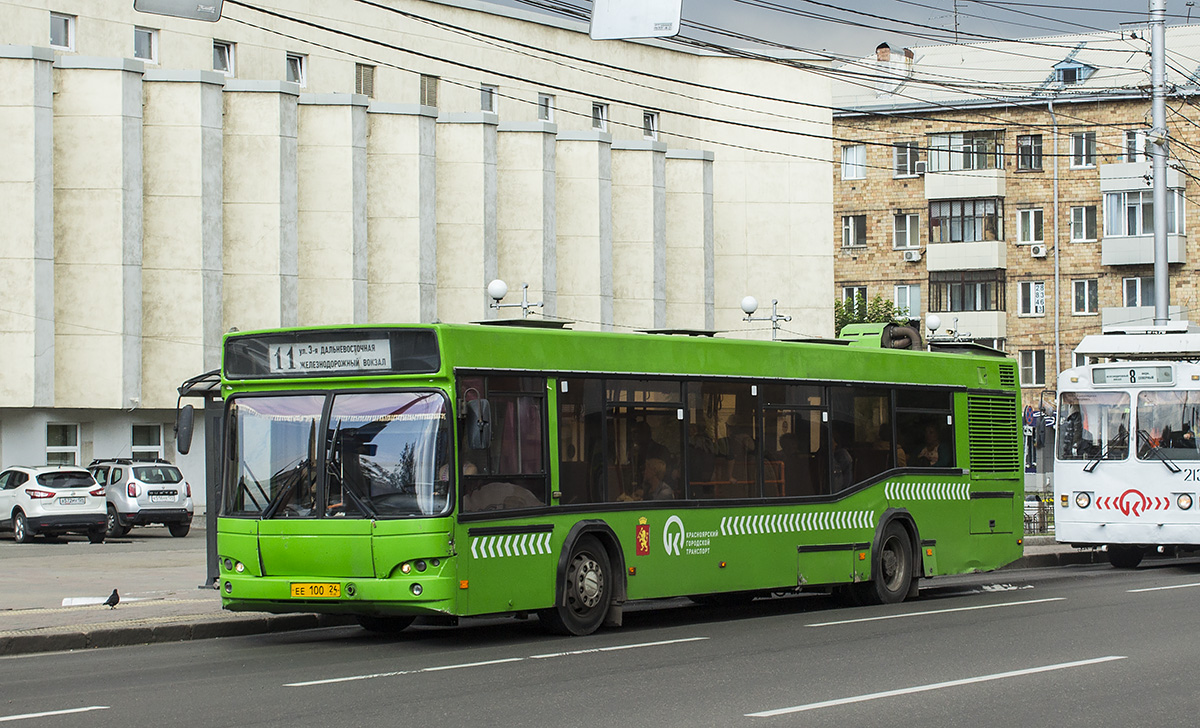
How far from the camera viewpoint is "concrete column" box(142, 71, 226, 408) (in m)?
40.9

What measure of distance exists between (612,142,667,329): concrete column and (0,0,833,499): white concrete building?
0.23 ft

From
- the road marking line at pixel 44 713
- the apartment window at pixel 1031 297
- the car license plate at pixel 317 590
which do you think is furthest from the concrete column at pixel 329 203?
the apartment window at pixel 1031 297

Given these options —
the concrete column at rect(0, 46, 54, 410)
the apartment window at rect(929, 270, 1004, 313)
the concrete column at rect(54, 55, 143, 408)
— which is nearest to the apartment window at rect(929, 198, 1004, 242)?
the apartment window at rect(929, 270, 1004, 313)

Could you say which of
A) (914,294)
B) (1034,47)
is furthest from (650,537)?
(1034,47)

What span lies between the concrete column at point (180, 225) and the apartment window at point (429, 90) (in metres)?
9.74

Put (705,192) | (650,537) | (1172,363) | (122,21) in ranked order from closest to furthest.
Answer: (650,537), (1172,363), (122,21), (705,192)

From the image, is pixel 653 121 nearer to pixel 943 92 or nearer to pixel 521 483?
pixel 943 92

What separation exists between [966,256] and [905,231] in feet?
10.9

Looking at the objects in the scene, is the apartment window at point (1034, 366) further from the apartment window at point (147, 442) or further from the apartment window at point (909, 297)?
the apartment window at point (147, 442)

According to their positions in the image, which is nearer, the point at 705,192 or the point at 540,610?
the point at 540,610

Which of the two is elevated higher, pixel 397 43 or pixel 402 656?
pixel 397 43

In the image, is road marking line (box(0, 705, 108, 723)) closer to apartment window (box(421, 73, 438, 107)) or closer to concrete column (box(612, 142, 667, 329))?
concrete column (box(612, 142, 667, 329))

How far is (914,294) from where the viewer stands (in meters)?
73.9

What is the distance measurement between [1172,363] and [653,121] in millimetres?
35180
